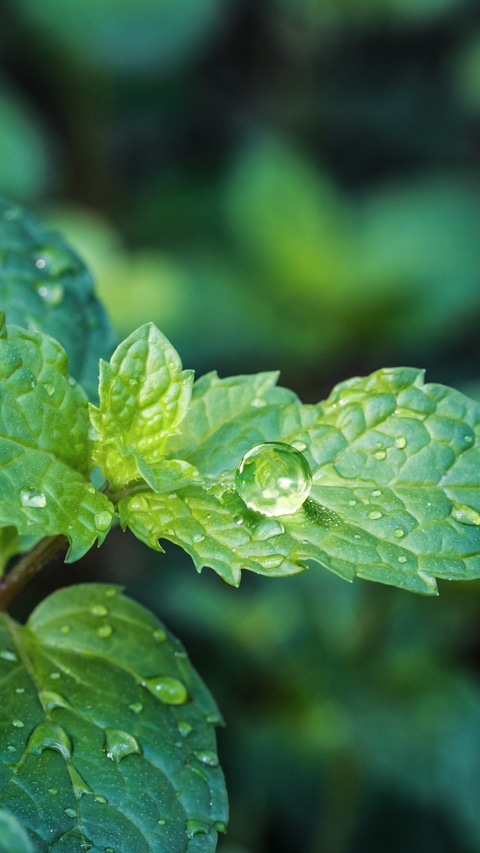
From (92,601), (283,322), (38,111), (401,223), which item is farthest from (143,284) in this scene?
(92,601)

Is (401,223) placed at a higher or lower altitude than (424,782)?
higher

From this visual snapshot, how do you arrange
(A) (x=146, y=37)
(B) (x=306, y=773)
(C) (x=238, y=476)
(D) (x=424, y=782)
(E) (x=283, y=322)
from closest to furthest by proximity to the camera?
(C) (x=238, y=476) → (D) (x=424, y=782) → (B) (x=306, y=773) → (E) (x=283, y=322) → (A) (x=146, y=37)

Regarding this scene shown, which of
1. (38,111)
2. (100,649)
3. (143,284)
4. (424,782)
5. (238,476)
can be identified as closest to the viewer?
(238,476)


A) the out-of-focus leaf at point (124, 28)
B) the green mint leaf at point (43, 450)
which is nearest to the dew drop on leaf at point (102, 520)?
the green mint leaf at point (43, 450)

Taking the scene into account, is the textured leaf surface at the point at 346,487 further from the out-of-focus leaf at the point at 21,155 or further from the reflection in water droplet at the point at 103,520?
the out-of-focus leaf at the point at 21,155

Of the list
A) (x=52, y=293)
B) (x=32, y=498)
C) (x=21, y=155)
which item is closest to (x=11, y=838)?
(x=32, y=498)

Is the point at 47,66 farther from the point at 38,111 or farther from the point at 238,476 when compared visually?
the point at 238,476

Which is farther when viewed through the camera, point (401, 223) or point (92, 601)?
point (401, 223)
